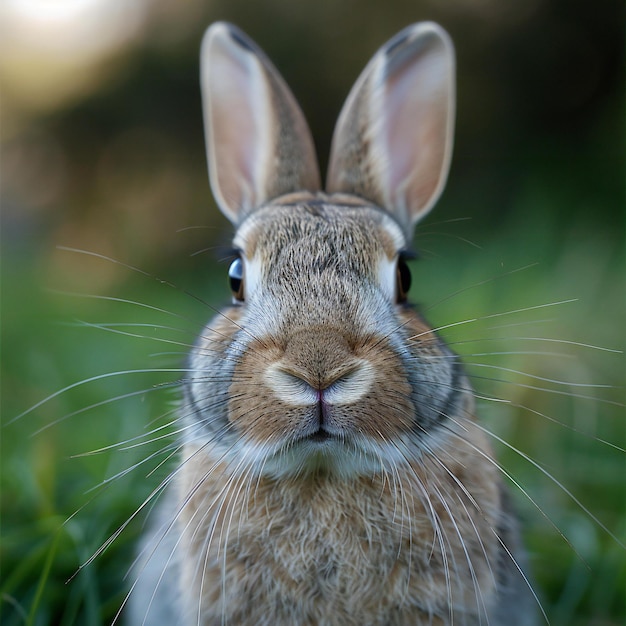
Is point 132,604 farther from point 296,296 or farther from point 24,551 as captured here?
point 296,296

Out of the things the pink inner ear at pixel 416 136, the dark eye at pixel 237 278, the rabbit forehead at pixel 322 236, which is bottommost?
the dark eye at pixel 237 278

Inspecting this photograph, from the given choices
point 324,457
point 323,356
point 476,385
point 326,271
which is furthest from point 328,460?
point 476,385

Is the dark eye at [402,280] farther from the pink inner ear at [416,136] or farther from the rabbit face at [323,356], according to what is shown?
the pink inner ear at [416,136]

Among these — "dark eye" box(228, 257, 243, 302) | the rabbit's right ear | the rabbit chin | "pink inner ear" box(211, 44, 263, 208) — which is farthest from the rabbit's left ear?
the rabbit chin

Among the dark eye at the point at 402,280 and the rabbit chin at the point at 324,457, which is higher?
the dark eye at the point at 402,280

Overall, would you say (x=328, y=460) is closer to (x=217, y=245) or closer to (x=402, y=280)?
(x=402, y=280)

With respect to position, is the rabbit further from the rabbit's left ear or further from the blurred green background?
the blurred green background

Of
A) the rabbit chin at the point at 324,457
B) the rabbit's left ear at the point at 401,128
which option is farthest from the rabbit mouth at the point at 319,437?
the rabbit's left ear at the point at 401,128
